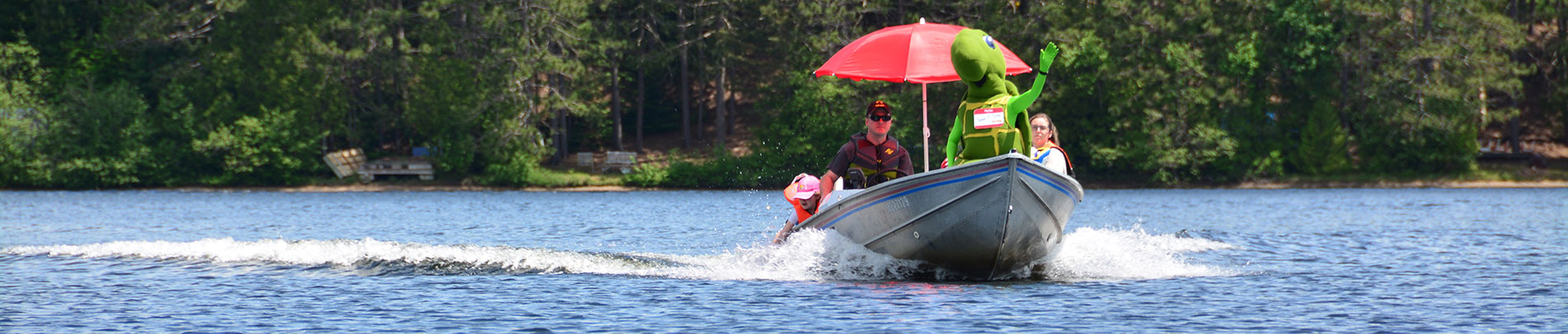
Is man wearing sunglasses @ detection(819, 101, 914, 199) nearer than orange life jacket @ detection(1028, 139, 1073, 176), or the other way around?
orange life jacket @ detection(1028, 139, 1073, 176)

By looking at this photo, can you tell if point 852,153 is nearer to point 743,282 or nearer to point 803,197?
point 803,197

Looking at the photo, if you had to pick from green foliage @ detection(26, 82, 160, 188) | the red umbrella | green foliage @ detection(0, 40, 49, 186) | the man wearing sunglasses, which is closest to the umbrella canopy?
the red umbrella

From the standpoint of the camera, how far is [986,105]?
14.7 meters

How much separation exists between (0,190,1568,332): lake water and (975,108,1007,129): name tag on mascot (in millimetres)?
1524

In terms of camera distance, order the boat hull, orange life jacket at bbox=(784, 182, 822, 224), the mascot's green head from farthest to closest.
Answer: orange life jacket at bbox=(784, 182, 822, 224) < the boat hull < the mascot's green head

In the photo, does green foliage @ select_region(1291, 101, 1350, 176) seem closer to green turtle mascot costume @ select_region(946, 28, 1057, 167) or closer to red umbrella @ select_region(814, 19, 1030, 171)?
red umbrella @ select_region(814, 19, 1030, 171)

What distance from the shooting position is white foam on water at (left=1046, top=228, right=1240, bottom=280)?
1673cm

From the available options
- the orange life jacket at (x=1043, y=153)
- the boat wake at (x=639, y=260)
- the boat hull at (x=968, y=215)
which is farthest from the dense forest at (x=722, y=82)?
the boat hull at (x=968, y=215)

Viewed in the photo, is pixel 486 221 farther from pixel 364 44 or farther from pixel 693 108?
pixel 693 108

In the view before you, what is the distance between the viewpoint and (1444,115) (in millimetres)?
52594

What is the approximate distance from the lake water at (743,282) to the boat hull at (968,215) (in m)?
0.29

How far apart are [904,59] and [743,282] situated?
2766 millimetres

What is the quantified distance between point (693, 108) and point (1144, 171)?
18.5m

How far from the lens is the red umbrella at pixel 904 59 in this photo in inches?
651
